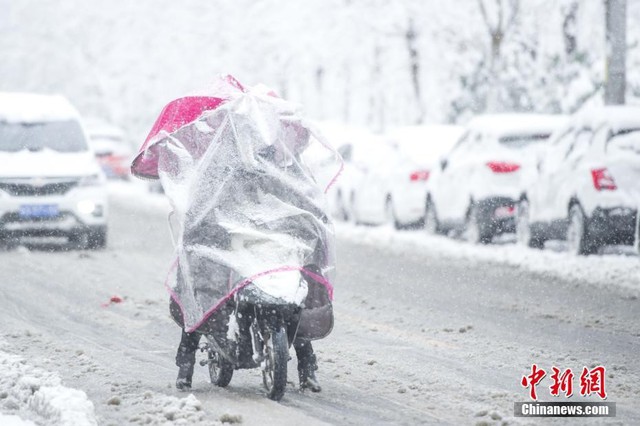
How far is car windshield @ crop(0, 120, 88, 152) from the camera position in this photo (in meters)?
17.1

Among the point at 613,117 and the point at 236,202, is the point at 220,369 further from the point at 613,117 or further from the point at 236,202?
the point at 613,117

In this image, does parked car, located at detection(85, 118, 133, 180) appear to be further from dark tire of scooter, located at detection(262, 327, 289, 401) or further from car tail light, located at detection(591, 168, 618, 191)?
dark tire of scooter, located at detection(262, 327, 289, 401)

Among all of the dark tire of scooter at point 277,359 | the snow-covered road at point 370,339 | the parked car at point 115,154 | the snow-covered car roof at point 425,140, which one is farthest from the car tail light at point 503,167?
the parked car at point 115,154

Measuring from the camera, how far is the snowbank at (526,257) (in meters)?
13.8

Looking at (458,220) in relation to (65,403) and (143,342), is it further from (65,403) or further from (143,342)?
(65,403)

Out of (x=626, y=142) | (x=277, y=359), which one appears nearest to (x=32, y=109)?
(x=626, y=142)

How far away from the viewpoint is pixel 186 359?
754 cm

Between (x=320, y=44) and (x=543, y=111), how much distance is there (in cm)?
1719

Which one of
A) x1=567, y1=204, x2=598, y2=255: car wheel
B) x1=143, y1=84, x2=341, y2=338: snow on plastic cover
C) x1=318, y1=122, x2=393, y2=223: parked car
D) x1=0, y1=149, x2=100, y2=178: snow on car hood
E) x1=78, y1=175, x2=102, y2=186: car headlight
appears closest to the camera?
x1=143, y1=84, x2=341, y2=338: snow on plastic cover

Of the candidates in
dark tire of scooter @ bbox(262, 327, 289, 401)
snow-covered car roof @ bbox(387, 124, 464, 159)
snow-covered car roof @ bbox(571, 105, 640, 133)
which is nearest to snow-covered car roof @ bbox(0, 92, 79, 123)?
snow-covered car roof @ bbox(387, 124, 464, 159)

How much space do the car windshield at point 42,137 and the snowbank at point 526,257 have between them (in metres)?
4.87

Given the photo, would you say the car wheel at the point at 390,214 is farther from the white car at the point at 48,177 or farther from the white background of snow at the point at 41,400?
the white background of snow at the point at 41,400

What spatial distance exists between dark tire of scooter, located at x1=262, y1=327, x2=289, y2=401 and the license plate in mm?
10001

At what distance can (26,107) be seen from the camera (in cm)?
1788
